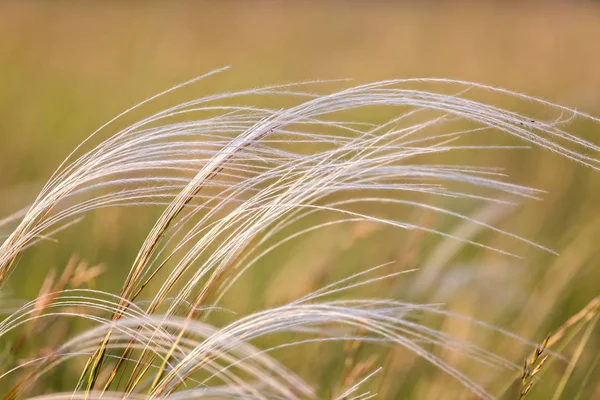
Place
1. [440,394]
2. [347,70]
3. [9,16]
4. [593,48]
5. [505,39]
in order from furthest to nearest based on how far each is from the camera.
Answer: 1. [9,16]
2. [505,39]
3. [347,70]
4. [593,48]
5. [440,394]

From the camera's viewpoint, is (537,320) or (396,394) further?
(537,320)

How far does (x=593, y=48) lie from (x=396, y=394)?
5.98m

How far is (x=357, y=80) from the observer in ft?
21.2

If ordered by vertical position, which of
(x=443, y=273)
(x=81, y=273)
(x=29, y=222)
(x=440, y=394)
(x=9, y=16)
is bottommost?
(x=440, y=394)

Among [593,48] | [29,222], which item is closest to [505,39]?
[593,48]

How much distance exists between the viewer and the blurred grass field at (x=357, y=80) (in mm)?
1729

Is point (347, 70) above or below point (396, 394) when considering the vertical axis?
above

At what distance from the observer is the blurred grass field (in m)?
1.73

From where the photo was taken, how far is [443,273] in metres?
1.79

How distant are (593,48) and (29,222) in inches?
262

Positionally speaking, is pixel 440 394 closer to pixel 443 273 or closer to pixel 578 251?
pixel 443 273

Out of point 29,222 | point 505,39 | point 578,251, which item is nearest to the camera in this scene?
point 29,222

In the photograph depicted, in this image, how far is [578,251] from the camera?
78.6 inches

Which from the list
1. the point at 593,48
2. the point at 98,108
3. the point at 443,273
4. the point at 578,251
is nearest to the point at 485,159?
the point at 578,251
